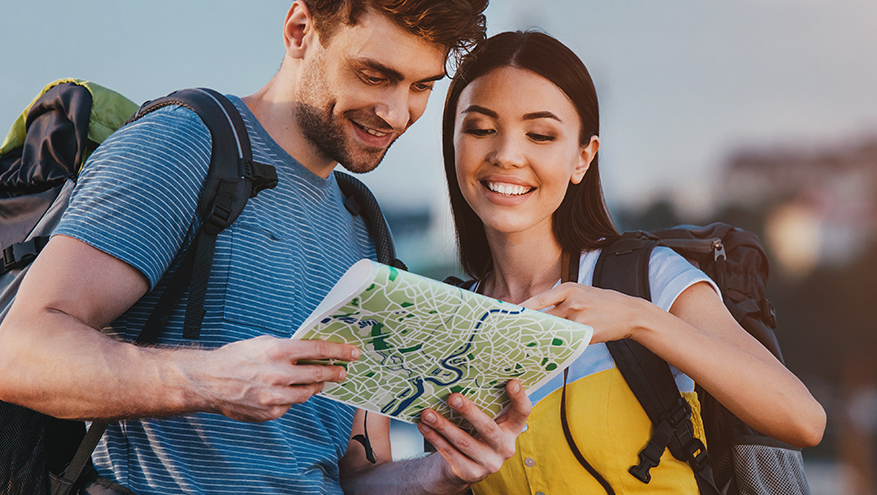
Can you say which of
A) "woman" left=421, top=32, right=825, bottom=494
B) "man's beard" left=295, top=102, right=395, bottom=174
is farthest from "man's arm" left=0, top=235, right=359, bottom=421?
"man's beard" left=295, top=102, right=395, bottom=174

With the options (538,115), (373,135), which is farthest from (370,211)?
Result: (538,115)

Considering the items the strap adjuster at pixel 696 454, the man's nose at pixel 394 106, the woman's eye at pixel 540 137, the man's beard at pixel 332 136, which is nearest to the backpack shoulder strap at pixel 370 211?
the man's beard at pixel 332 136

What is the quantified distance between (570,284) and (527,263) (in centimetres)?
73

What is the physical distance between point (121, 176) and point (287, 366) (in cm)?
71

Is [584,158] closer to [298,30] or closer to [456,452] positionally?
[298,30]

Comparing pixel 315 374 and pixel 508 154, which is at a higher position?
pixel 508 154

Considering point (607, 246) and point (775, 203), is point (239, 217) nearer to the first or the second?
point (607, 246)

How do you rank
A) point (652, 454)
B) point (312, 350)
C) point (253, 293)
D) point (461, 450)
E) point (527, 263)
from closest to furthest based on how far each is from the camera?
point (312, 350)
point (461, 450)
point (253, 293)
point (652, 454)
point (527, 263)

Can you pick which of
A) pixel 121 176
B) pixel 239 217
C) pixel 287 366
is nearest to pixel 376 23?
pixel 239 217

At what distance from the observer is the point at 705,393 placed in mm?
2176

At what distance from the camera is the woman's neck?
2471 mm

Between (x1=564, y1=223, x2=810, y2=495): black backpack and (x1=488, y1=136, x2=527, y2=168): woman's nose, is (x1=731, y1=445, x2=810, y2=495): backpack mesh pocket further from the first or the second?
(x1=488, y1=136, x2=527, y2=168): woman's nose

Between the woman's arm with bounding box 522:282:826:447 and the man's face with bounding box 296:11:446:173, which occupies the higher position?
the man's face with bounding box 296:11:446:173

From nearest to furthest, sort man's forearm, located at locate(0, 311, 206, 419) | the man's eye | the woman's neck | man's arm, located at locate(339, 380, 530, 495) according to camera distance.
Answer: man's forearm, located at locate(0, 311, 206, 419) < man's arm, located at locate(339, 380, 530, 495) < the man's eye < the woman's neck
